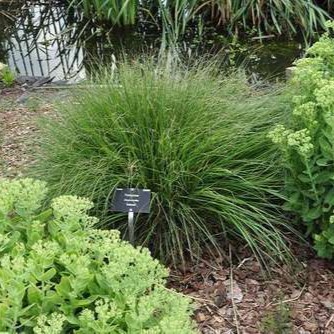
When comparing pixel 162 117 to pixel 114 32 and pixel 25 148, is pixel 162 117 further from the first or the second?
pixel 114 32

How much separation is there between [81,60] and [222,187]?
123 inches

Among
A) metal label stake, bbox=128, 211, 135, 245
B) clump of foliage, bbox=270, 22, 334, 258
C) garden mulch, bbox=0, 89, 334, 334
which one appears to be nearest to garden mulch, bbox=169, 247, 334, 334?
garden mulch, bbox=0, 89, 334, 334

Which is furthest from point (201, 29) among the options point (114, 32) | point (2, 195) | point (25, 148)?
point (2, 195)

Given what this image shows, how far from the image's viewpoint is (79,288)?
56.4 inches

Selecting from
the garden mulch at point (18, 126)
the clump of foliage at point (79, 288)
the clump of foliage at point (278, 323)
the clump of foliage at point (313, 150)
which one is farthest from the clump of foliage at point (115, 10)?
the clump of foliage at point (79, 288)

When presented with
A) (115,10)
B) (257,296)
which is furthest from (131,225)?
(115,10)

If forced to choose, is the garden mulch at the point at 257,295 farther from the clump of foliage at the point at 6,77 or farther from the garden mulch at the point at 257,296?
the clump of foliage at the point at 6,77

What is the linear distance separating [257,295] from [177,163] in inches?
22.0

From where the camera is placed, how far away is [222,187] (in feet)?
7.61

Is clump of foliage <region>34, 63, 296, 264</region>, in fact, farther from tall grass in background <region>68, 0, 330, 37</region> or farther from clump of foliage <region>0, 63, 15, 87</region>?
tall grass in background <region>68, 0, 330, 37</region>

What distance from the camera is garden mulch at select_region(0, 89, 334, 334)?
200cm

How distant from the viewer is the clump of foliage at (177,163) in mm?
2256

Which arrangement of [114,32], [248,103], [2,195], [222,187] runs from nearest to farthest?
1. [2,195]
2. [222,187]
3. [248,103]
4. [114,32]

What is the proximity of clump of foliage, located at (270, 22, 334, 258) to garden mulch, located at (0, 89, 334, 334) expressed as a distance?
0.12m
